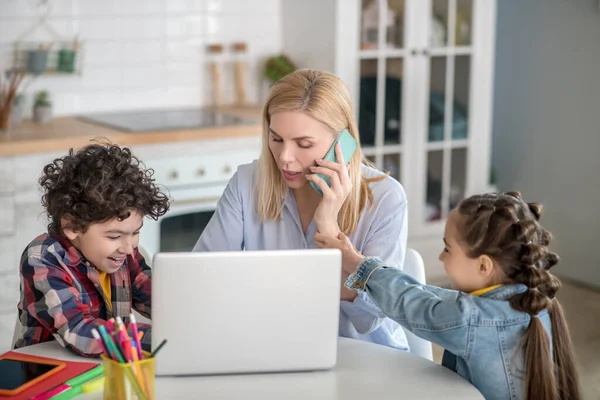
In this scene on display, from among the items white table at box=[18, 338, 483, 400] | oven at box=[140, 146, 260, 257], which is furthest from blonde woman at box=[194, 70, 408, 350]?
oven at box=[140, 146, 260, 257]

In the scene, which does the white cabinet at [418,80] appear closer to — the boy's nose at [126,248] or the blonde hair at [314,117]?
the blonde hair at [314,117]

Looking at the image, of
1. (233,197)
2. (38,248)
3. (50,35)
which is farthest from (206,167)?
(38,248)

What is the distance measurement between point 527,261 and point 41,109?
8.63 feet

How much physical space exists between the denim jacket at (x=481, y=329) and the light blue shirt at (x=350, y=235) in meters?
0.31

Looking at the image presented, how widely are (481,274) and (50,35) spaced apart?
2.73 meters

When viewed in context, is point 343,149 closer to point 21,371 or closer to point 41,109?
point 21,371

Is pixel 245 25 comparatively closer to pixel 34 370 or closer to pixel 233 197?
pixel 233 197

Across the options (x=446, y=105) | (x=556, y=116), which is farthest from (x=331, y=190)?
(x=556, y=116)

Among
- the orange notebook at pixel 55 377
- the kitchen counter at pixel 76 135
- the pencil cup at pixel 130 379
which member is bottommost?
the orange notebook at pixel 55 377

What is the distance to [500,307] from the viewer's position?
163 cm

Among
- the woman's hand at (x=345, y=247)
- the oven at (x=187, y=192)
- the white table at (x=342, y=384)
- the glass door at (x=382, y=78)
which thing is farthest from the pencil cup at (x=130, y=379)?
the glass door at (x=382, y=78)

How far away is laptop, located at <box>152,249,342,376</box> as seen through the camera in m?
1.54

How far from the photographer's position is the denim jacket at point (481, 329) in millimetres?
1628

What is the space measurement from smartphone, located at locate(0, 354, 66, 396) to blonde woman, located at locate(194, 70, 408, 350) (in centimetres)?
61
